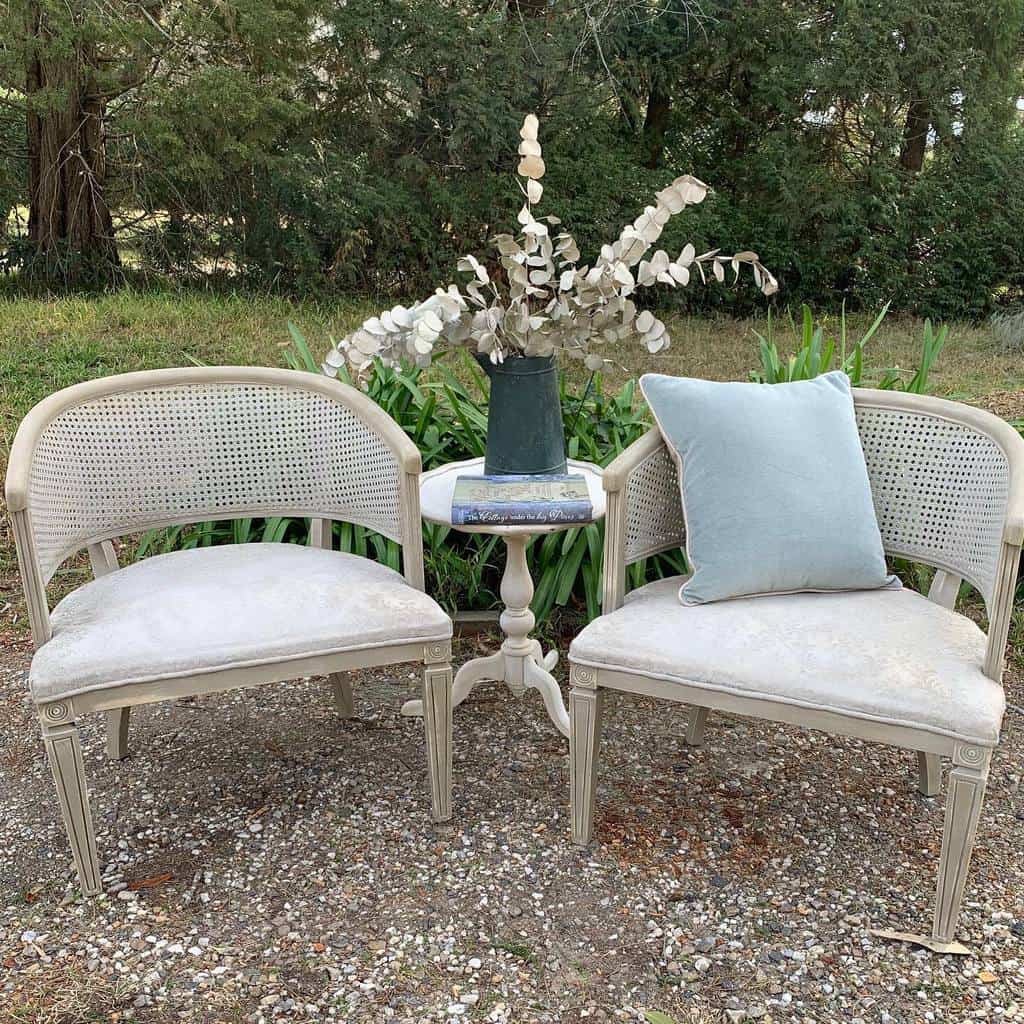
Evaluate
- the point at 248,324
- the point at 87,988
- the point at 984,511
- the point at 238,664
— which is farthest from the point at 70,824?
the point at 248,324

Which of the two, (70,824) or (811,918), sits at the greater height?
(70,824)

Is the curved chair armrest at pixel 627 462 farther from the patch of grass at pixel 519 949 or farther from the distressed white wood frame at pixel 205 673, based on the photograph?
the patch of grass at pixel 519 949

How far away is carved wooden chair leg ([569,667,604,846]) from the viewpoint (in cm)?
180

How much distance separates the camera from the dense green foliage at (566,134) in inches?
249

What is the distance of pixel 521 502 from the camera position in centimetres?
197

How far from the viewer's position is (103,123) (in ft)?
22.1

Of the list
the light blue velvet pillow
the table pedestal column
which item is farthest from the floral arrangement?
the table pedestal column

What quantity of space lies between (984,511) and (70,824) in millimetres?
1688

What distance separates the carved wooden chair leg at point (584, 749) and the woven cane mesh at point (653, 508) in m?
0.25

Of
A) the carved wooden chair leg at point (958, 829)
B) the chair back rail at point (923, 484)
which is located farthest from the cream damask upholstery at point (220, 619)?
the carved wooden chair leg at point (958, 829)

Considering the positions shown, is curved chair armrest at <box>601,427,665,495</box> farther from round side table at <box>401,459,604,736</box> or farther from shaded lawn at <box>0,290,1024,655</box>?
shaded lawn at <box>0,290,1024,655</box>

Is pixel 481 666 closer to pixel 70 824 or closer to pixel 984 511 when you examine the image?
pixel 70 824

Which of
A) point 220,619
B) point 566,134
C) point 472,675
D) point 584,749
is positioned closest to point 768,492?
point 584,749

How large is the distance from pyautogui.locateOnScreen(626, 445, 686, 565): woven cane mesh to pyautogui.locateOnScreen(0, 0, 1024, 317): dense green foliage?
4959 millimetres
